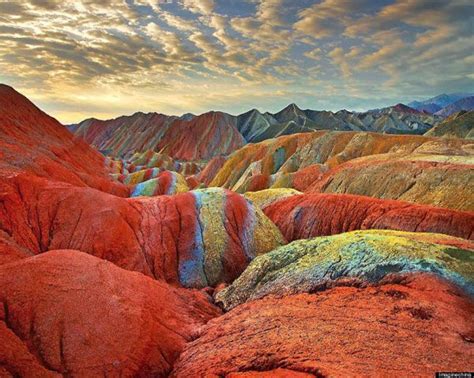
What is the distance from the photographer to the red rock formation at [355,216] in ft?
73.4

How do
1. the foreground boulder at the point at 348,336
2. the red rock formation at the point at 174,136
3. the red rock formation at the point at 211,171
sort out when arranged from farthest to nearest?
1. the red rock formation at the point at 174,136
2. the red rock formation at the point at 211,171
3. the foreground boulder at the point at 348,336

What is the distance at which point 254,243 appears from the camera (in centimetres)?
2334

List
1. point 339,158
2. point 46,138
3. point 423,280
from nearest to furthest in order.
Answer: point 423,280, point 46,138, point 339,158

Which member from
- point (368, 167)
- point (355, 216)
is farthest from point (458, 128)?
point (355, 216)

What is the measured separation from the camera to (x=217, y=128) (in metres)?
140

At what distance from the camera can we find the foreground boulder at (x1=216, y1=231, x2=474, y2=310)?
40.1 feet

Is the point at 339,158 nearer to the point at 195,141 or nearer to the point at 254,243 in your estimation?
the point at 254,243

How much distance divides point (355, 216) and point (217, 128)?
119 metres

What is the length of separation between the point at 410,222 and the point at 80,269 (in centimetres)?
2019

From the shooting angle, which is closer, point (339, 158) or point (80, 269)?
point (80, 269)

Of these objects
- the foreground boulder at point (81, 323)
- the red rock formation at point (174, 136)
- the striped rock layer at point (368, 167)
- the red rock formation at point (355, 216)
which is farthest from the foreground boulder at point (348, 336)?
the red rock formation at point (174, 136)

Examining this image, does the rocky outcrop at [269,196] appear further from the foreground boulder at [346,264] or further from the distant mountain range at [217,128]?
the distant mountain range at [217,128]

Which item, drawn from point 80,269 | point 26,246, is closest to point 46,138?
point 26,246

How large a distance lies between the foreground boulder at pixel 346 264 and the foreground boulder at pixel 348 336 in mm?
554
